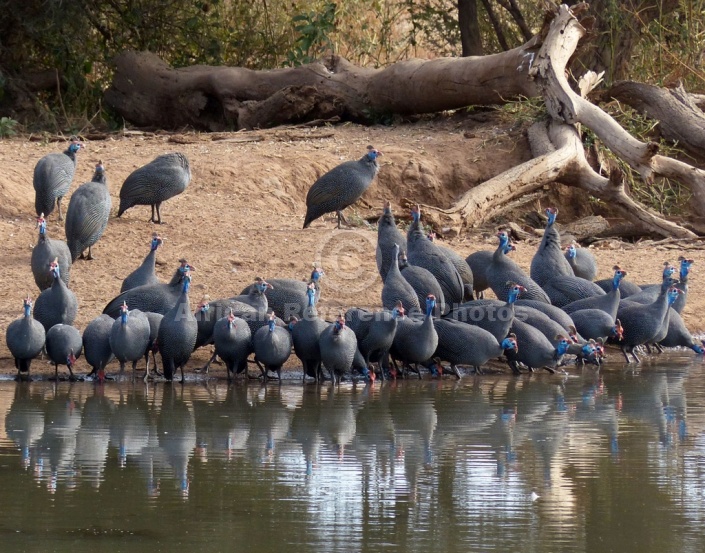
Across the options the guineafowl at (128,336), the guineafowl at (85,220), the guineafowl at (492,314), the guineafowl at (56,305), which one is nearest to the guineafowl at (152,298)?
the guineafowl at (56,305)

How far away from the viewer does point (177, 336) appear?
750cm

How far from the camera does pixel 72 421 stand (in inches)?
246

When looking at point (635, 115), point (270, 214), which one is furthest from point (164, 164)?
point (635, 115)

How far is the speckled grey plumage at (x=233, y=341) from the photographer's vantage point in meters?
7.56

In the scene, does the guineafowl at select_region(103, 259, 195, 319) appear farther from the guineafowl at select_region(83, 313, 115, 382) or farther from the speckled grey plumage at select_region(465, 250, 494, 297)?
the speckled grey plumage at select_region(465, 250, 494, 297)

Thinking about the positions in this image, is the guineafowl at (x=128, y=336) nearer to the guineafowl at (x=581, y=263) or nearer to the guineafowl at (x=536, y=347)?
the guineafowl at (x=536, y=347)

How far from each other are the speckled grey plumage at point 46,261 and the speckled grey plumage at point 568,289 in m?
3.35

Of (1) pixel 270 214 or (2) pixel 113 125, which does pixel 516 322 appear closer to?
(1) pixel 270 214

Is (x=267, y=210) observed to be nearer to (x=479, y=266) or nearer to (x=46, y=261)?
(x=479, y=266)

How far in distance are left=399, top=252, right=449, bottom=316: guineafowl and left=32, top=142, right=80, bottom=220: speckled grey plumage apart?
116 inches

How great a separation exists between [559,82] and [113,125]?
16.4 ft

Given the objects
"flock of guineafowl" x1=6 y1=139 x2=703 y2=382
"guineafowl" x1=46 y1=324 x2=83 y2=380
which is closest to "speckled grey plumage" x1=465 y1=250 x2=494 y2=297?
"flock of guineafowl" x1=6 y1=139 x2=703 y2=382

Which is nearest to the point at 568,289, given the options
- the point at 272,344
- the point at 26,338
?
the point at 272,344

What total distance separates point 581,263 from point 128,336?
3.81 meters
